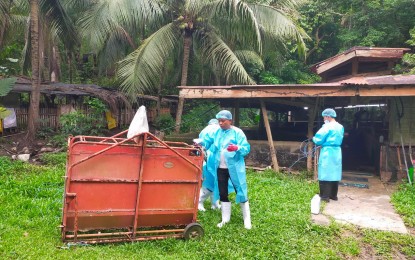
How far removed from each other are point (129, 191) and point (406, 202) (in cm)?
536

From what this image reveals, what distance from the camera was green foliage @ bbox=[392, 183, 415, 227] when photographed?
5818 millimetres

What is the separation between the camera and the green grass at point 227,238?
4137 millimetres

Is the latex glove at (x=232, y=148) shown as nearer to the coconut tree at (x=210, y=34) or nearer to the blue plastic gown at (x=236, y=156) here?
the blue plastic gown at (x=236, y=156)

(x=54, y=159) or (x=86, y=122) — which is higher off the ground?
(x=86, y=122)

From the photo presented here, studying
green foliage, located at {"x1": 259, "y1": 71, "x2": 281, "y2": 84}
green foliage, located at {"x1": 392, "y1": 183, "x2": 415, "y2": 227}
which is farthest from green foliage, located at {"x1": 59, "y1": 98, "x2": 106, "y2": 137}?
green foliage, located at {"x1": 392, "y1": 183, "x2": 415, "y2": 227}

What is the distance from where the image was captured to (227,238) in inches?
186

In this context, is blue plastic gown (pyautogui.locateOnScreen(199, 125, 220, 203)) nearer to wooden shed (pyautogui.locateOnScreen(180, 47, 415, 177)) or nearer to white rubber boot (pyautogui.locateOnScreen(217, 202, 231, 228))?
white rubber boot (pyautogui.locateOnScreen(217, 202, 231, 228))

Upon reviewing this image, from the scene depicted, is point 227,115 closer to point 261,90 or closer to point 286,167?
point 261,90

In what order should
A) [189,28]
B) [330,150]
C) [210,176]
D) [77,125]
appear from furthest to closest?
[189,28], [77,125], [330,150], [210,176]

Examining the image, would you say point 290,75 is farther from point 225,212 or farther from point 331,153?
point 225,212

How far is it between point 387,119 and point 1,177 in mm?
9642

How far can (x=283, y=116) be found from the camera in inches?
724

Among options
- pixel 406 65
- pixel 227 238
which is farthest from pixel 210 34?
pixel 227 238

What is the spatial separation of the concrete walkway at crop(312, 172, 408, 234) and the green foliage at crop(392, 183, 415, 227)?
109mm
